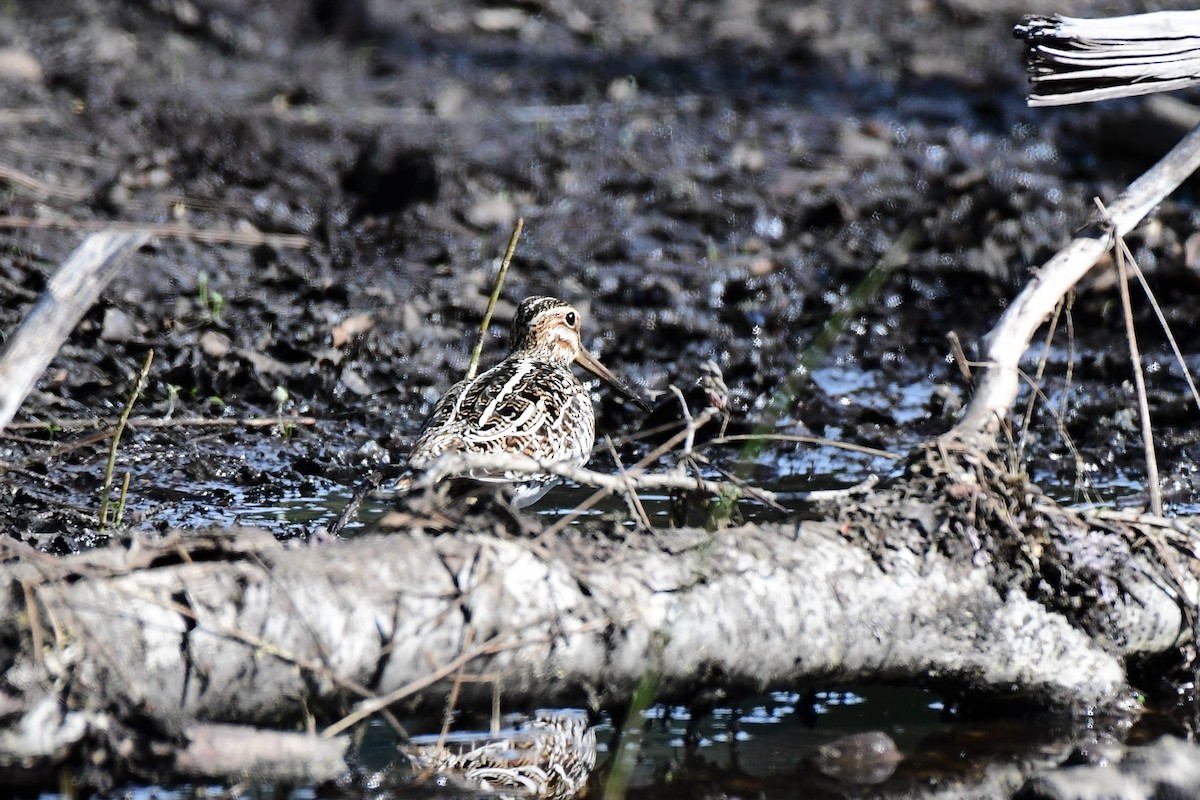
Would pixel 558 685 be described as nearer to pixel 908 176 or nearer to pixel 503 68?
pixel 908 176

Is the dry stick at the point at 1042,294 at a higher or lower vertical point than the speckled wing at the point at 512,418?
higher

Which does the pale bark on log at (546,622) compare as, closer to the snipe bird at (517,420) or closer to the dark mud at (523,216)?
the snipe bird at (517,420)

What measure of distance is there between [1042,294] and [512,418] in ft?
5.88

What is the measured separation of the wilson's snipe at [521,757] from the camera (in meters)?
3.17

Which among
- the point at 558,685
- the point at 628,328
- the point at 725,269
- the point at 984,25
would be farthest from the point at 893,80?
the point at 558,685

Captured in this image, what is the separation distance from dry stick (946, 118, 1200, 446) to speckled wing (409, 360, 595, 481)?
125 cm

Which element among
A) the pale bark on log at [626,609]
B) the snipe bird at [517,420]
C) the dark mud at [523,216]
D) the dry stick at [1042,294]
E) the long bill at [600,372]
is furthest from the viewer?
the long bill at [600,372]

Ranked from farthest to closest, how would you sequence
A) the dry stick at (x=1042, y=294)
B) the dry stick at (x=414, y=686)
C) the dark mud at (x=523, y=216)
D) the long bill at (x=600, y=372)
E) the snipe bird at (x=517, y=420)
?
the long bill at (x=600, y=372) → the dark mud at (x=523, y=216) → the snipe bird at (x=517, y=420) → the dry stick at (x=1042, y=294) → the dry stick at (x=414, y=686)

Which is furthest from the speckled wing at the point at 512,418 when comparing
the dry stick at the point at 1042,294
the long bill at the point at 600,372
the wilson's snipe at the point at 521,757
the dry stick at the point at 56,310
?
the dry stick at the point at 56,310

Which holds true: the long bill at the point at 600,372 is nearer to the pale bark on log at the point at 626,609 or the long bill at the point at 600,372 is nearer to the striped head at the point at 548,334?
the striped head at the point at 548,334

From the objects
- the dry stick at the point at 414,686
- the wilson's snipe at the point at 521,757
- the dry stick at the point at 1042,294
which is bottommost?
the wilson's snipe at the point at 521,757

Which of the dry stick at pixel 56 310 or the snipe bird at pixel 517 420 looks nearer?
the dry stick at pixel 56 310

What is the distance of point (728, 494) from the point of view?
356 centimetres

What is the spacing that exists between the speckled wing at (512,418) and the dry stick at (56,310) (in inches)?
56.5
